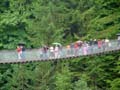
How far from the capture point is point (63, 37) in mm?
29531

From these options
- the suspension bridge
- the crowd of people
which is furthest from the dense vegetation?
the suspension bridge

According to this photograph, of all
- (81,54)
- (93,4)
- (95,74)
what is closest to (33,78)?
(95,74)

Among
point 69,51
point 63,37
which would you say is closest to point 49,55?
point 69,51

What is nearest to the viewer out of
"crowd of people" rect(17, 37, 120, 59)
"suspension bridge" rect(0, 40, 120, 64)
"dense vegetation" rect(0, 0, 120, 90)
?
"suspension bridge" rect(0, 40, 120, 64)

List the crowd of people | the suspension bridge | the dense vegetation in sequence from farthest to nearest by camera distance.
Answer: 1. the dense vegetation
2. the crowd of people
3. the suspension bridge

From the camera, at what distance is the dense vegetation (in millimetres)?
27438

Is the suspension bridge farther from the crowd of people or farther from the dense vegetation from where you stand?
the dense vegetation

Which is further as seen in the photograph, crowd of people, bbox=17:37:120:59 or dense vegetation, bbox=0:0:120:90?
dense vegetation, bbox=0:0:120:90

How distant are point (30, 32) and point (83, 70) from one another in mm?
3780

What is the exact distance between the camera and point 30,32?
96.8 ft

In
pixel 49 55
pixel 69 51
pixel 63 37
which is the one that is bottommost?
pixel 63 37

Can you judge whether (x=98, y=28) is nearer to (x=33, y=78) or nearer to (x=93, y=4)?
(x=93, y=4)

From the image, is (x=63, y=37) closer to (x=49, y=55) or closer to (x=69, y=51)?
(x=69, y=51)

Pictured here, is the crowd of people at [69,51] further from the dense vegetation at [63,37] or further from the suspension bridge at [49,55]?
the dense vegetation at [63,37]
